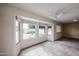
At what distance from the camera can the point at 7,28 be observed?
2305 mm

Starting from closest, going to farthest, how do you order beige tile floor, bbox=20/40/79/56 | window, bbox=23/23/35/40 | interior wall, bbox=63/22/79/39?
1. beige tile floor, bbox=20/40/79/56
2. window, bbox=23/23/35/40
3. interior wall, bbox=63/22/79/39

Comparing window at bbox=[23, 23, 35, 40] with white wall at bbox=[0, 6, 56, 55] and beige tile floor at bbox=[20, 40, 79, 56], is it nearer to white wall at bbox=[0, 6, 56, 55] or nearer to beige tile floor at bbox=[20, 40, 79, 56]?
beige tile floor at bbox=[20, 40, 79, 56]

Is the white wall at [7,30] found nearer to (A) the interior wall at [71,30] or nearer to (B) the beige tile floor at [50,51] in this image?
(B) the beige tile floor at [50,51]

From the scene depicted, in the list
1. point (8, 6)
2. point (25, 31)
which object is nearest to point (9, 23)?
point (8, 6)

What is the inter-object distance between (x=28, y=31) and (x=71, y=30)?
22.5 ft

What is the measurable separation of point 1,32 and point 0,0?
1.60m

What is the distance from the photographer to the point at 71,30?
9.59 m

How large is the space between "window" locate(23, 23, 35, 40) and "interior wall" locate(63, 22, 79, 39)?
250 inches

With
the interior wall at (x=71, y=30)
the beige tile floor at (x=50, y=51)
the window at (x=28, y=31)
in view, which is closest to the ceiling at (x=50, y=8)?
the window at (x=28, y=31)

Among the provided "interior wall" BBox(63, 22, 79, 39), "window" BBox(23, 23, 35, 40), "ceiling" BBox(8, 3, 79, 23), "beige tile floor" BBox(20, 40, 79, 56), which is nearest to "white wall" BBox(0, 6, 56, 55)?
"ceiling" BBox(8, 3, 79, 23)

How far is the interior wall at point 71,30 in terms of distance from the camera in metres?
9.09

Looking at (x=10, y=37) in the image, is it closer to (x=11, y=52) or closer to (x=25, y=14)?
(x=11, y=52)

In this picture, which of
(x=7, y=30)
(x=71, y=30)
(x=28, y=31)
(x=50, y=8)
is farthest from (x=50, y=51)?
(x=71, y=30)

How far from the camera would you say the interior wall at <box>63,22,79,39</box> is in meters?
9.09
